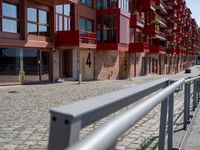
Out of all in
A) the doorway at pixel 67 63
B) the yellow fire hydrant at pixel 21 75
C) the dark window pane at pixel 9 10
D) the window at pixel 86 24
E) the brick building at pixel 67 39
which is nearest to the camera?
the dark window pane at pixel 9 10

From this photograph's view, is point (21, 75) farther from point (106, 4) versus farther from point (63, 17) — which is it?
point (106, 4)

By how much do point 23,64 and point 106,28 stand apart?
12.1 metres

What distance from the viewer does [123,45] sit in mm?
34312

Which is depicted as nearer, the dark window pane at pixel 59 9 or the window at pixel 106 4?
the dark window pane at pixel 59 9

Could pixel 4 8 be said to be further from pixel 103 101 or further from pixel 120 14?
pixel 103 101

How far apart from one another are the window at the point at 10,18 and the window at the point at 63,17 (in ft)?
16.5

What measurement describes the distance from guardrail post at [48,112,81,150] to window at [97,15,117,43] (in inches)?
1240

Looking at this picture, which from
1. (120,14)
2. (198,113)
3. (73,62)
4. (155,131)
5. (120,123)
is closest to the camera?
(120,123)

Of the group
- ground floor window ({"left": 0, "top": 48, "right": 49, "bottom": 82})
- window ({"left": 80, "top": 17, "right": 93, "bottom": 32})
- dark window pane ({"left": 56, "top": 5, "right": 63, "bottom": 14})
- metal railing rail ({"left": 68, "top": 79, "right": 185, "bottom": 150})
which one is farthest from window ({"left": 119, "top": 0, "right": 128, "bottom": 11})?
metal railing rail ({"left": 68, "top": 79, "right": 185, "bottom": 150})

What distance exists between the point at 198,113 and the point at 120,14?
81.5 ft

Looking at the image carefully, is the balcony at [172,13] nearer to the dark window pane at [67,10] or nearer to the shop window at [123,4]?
the shop window at [123,4]

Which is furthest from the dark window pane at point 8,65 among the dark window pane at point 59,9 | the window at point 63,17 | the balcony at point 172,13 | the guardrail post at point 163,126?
the balcony at point 172,13

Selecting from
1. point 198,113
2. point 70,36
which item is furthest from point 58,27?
point 198,113

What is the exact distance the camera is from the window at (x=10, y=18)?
21.1m
